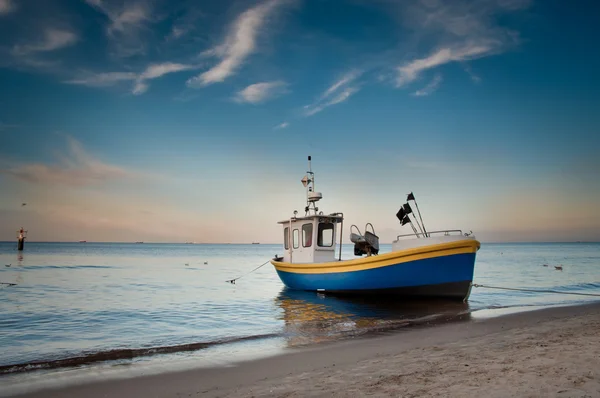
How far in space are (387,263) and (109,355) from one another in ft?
31.1

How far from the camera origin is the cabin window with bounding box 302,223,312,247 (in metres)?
19.0

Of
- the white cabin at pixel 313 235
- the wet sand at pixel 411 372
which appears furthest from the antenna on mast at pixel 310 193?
the wet sand at pixel 411 372

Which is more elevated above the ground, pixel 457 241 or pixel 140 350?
pixel 457 241

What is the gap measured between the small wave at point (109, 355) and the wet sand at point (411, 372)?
2068mm

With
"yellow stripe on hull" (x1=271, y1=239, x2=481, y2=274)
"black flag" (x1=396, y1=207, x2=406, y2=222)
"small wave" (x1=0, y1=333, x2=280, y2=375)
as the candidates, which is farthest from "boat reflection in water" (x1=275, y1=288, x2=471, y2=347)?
"black flag" (x1=396, y1=207, x2=406, y2=222)

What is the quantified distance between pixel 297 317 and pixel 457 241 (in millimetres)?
5963

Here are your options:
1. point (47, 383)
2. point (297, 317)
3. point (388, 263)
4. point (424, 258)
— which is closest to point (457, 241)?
point (424, 258)

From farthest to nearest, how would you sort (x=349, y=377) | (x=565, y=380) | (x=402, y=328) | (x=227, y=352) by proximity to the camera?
(x=402, y=328) < (x=227, y=352) < (x=349, y=377) < (x=565, y=380)

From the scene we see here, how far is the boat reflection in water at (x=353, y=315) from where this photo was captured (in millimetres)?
10812

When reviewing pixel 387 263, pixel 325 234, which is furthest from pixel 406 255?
pixel 325 234

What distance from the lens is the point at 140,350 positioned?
9133 mm

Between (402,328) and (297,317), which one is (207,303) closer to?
(297,317)

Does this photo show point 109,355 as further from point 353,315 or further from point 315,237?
point 315,237

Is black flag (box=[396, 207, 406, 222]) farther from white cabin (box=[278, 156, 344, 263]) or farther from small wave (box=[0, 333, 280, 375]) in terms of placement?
small wave (box=[0, 333, 280, 375])
